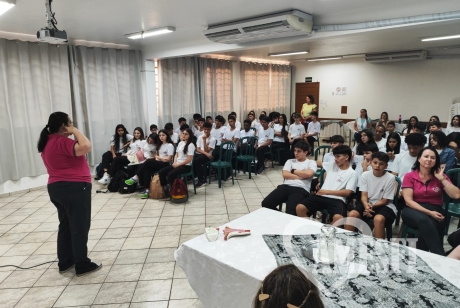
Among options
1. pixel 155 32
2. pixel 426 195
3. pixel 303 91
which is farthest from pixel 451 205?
pixel 303 91

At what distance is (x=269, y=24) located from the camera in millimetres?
3877

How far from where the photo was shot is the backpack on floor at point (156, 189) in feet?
15.8

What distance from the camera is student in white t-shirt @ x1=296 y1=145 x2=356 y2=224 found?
2957 millimetres

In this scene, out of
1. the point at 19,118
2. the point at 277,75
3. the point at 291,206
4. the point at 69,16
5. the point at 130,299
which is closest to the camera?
the point at 130,299

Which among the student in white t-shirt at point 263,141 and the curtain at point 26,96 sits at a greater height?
the curtain at point 26,96

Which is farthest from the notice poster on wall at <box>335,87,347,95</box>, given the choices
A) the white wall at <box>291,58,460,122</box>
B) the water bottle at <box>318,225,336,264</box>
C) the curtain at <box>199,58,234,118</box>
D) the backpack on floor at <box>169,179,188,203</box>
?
the water bottle at <box>318,225,336,264</box>

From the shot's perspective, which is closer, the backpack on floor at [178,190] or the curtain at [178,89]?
the backpack on floor at [178,190]

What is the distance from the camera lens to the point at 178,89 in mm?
7336

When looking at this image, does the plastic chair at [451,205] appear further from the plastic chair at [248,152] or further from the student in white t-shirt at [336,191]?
the plastic chair at [248,152]

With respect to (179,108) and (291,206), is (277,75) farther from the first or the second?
(291,206)

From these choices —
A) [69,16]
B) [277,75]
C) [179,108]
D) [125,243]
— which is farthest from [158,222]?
[277,75]

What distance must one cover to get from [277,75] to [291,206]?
786 cm

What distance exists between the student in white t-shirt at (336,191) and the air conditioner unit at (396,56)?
6.56 m

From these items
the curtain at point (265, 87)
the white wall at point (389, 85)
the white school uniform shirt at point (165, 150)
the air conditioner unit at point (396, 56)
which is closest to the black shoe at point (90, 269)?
the white school uniform shirt at point (165, 150)
